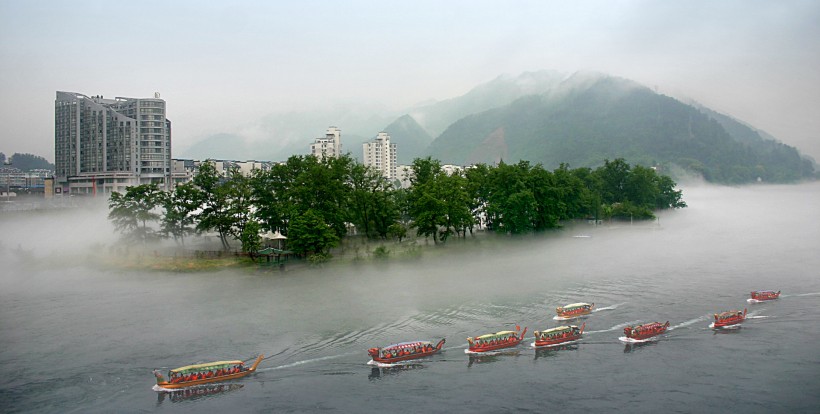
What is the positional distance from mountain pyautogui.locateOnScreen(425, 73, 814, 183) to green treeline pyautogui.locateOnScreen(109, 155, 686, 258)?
76.8 m

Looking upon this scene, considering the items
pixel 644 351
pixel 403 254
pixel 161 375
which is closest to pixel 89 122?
pixel 403 254

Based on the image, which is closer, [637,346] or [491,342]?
[491,342]

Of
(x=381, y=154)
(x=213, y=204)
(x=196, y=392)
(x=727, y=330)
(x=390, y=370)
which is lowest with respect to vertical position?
(x=196, y=392)

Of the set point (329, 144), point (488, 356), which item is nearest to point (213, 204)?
point (488, 356)

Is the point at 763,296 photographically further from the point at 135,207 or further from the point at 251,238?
the point at 135,207

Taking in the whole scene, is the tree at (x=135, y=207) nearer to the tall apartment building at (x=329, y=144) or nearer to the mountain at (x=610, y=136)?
the tall apartment building at (x=329, y=144)

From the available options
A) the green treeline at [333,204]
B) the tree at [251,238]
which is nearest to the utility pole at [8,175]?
the green treeline at [333,204]

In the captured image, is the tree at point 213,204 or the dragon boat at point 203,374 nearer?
the dragon boat at point 203,374

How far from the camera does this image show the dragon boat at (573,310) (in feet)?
60.5

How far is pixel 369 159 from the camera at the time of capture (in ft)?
290

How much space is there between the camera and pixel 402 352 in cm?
1530

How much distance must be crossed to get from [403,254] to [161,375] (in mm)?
18235

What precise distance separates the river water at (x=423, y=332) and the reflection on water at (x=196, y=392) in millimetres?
51

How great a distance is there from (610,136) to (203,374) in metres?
140
